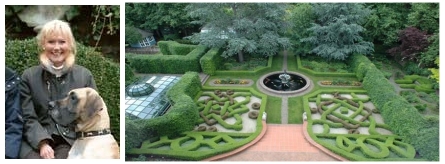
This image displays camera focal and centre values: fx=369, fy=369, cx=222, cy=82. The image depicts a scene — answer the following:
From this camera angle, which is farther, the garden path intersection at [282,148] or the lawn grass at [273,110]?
the lawn grass at [273,110]

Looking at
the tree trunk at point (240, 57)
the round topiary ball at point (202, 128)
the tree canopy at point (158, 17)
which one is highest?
the tree canopy at point (158, 17)

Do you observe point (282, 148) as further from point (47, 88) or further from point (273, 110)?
point (47, 88)

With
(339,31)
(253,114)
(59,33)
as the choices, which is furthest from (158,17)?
(59,33)

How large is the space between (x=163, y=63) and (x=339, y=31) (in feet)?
26.2

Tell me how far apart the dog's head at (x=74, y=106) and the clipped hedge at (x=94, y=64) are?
1.30 meters

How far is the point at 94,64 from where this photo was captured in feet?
20.7

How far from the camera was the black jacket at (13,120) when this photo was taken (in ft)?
15.5

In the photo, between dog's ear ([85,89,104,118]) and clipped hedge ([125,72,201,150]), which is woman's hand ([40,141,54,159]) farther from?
clipped hedge ([125,72,201,150])

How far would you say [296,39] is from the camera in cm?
1816

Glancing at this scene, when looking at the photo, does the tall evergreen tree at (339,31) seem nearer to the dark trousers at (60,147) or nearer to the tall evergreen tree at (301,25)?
the tall evergreen tree at (301,25)

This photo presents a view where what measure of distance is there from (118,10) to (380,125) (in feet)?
28.7

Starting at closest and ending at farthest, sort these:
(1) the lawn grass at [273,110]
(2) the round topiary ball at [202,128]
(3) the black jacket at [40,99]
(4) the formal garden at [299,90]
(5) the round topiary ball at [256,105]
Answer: (3) the black jacket at [40,99] → (4) the formal garden at [299,90] → (2) the round topiary ball at [202,128] → (1) the lawn grass at [273,110] → (5) the round topiary ball at [256,105]

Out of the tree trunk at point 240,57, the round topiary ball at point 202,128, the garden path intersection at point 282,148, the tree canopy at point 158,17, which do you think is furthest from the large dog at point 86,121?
the tree canopy at point 158,17

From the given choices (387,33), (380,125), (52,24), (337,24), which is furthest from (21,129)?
(387,33)
